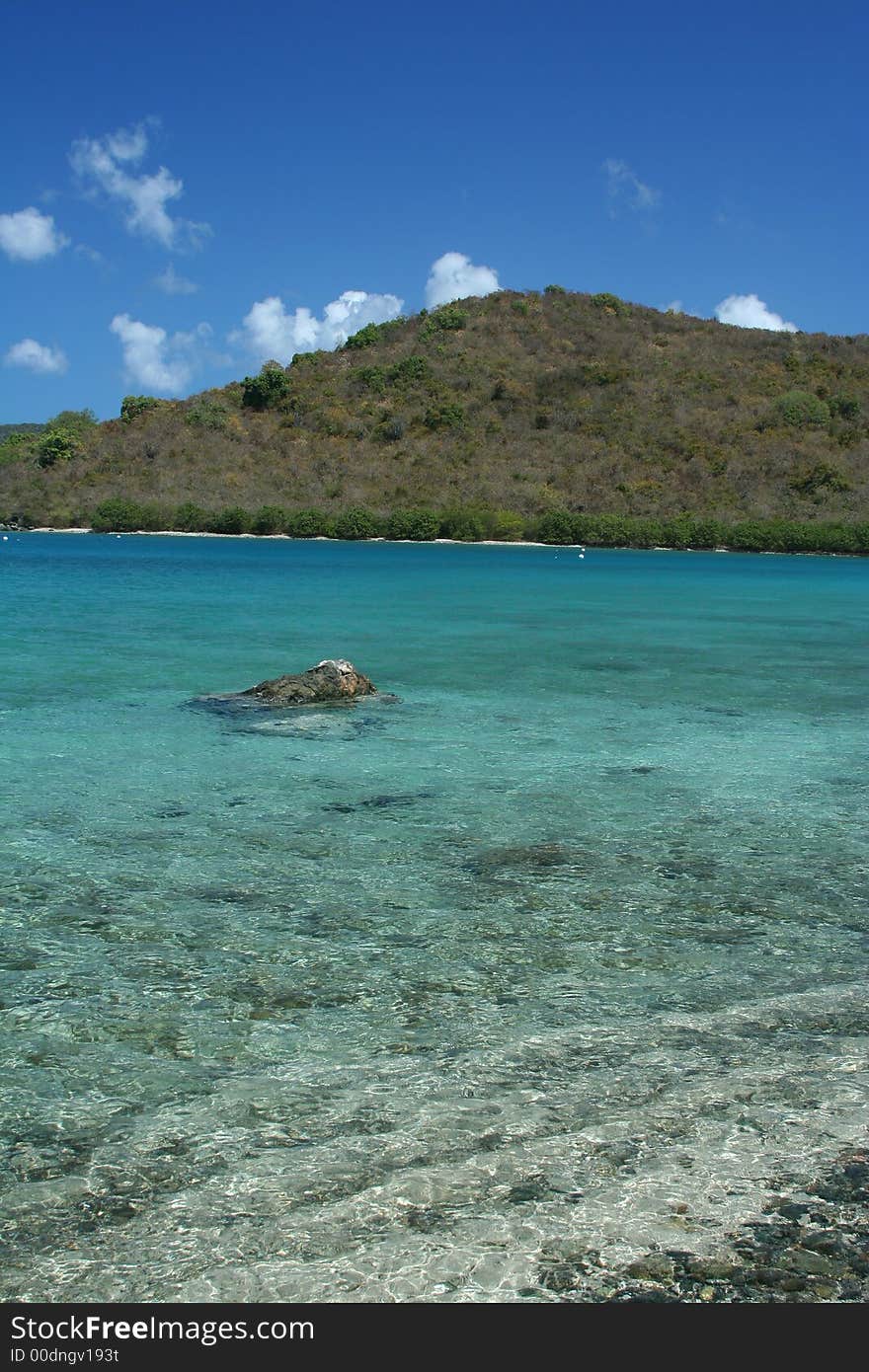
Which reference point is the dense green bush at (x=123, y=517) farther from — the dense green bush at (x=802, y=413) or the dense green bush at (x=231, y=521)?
the dense green bush at (x=802, y=413)

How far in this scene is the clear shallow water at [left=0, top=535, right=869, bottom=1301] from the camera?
3.77 metres

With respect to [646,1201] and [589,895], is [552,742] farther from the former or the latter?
[646,1201]

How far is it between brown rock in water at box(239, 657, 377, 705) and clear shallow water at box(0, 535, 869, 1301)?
0.40 metres

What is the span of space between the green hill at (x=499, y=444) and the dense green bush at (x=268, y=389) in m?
0.19

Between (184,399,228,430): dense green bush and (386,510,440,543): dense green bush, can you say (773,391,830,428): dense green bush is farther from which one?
(184,399,228,430): dense green bush

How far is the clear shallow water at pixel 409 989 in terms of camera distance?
3.77 meters

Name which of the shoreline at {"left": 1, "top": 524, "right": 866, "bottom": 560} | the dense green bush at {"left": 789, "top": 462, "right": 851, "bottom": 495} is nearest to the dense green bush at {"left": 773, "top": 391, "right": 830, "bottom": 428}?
the dense green bush at {"left": 789, "top": 462, "right": 851, "bottom": 495}

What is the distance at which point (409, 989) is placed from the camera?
5840 mm

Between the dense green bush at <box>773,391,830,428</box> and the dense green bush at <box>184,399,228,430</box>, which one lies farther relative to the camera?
the dense green bush at <box>184,399,228,430</box>

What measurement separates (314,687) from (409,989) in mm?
9463

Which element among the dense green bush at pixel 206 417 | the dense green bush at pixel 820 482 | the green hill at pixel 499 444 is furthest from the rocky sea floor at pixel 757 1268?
the dense green bush at pixel 206 417

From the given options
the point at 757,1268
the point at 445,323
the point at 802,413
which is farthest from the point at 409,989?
the point at 445,323

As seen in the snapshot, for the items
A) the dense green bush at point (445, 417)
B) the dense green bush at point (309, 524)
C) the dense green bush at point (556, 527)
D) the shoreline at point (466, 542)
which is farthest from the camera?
the dense green bush at point (445, 417)

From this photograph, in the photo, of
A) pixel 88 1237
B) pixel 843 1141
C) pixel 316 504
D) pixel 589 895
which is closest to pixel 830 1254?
pixel 843 1141
